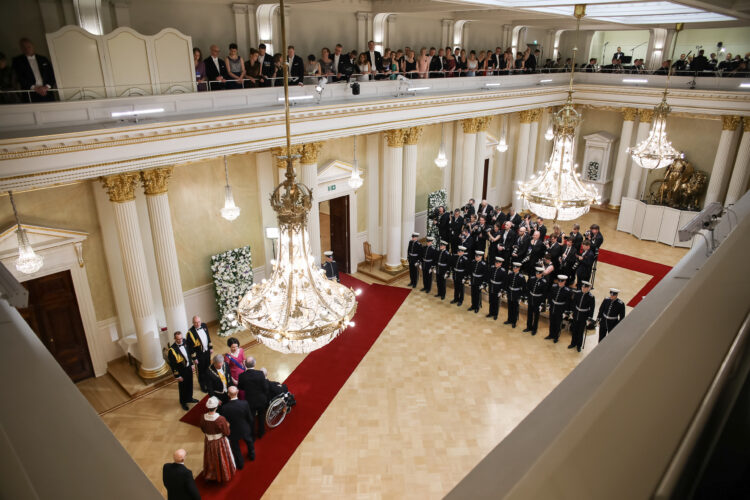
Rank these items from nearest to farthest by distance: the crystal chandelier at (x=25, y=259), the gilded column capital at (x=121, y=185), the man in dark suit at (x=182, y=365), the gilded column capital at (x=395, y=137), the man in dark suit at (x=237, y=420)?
1. the man in dark suit at (x=237, y=420)
2. the crystal chandelier at (x=25, y=259)
3. the gilded column capital at (x=121, y=185)
4. the man in dark suit at (x=182, y=365)
5. the gilded column capital at (x=395, y=137)

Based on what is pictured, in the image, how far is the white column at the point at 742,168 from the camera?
16312mm

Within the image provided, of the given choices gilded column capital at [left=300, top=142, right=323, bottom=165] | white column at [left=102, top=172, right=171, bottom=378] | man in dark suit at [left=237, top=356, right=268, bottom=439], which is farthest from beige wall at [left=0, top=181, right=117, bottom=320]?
gilded column capital at [left=300, top=142, right=323, bottom=165]

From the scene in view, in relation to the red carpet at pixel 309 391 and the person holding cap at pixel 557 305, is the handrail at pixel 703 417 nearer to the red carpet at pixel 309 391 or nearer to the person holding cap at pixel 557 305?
the red carpet at pixel 309 391

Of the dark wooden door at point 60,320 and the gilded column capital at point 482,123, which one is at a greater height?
the gilded column capital at point 482,123

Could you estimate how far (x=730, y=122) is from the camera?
1648 cm

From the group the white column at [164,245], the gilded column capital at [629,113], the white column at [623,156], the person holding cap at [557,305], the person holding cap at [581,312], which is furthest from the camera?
the white column at [623,156]

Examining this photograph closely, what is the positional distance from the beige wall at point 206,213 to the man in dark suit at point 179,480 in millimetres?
5895

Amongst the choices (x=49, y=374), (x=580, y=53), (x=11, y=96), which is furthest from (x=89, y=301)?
(x=580, y=53)

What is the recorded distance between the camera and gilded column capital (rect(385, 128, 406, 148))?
44.4 feet

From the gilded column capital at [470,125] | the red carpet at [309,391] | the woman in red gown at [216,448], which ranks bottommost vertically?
the red carpet at [309,391]

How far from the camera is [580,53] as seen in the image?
77.8 feet

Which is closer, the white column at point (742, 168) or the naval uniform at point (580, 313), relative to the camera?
the naval uniform at point (580, 313)

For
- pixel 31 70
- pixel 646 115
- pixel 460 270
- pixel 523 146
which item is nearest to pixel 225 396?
pixel 31 70

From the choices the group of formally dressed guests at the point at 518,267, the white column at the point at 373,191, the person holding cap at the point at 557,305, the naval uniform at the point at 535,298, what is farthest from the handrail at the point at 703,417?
the white column at the point at 373,191
